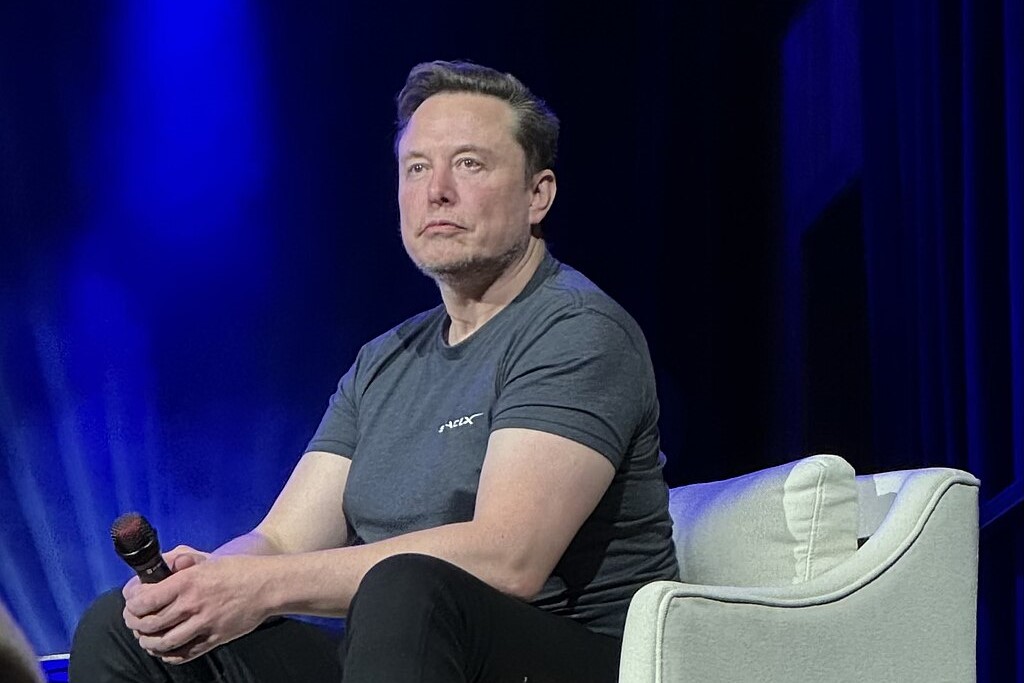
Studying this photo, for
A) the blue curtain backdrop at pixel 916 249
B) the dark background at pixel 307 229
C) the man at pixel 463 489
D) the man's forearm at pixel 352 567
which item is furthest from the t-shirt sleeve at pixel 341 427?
the dark background at pixel 307 229

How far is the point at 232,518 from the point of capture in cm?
315

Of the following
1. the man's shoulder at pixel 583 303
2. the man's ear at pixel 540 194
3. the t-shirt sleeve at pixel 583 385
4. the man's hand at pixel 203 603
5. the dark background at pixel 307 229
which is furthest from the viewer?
the dark background at pixel 307 229

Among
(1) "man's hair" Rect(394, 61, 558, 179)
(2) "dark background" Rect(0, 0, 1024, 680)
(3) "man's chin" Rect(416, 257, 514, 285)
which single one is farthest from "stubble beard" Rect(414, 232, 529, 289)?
(2) "dark background" Rect(0, 0, 1024, 680)

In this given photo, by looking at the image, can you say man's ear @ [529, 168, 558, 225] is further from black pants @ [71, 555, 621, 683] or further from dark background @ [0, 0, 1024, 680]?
dark background @ [0, 0, 1024, 680]

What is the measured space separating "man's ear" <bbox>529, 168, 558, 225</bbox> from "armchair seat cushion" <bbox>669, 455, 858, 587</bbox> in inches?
16.3

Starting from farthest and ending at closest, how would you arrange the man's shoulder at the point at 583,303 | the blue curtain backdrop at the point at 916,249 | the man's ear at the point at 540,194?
the blue curtain backdrop at the point at 916,249, the man's ear at the point at 540,194, the man's shoulder at the point at 583,303

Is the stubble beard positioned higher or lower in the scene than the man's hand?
higher

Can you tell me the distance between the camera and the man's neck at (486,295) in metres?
1.57

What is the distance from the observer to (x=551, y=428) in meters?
1.27

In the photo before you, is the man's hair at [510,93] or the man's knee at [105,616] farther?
the man's hair at [510,93]

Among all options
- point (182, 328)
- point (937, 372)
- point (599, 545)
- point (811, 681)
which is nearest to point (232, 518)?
point (182, 328)

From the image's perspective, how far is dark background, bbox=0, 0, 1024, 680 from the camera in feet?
9.70

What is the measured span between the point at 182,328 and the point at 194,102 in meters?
0.57

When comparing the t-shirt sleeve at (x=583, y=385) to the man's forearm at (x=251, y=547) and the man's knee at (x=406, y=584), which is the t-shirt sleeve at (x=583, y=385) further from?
the man's forearm at (x=251, y=547)
